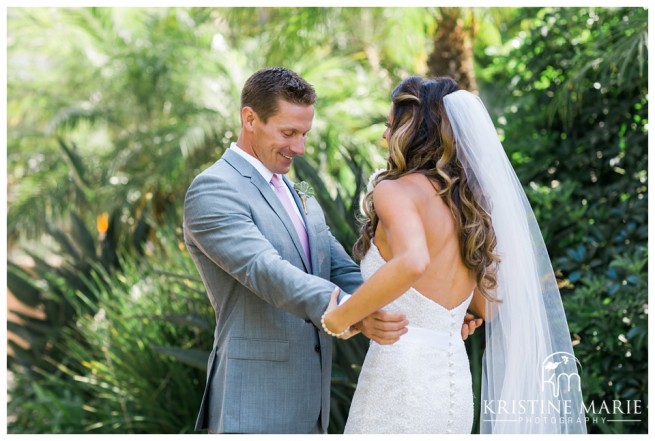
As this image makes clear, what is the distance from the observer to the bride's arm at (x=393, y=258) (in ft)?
9.00

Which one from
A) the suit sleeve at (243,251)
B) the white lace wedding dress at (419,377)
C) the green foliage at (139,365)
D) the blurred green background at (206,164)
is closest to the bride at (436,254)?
the white lace wedding dress at (419,377)

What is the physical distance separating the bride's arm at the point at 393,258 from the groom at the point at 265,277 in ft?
0.27

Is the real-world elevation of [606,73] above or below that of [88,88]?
below

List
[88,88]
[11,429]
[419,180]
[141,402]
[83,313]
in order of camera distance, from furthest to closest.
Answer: [88,88]
[83,313]
[11,429]
[141,402]
[419,180]

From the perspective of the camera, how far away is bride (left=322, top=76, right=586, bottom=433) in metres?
2.95

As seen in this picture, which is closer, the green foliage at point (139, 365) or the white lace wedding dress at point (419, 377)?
the white lace wedding dress at point (419, 377)

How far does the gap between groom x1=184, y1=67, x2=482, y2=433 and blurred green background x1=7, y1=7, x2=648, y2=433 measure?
1.53 m

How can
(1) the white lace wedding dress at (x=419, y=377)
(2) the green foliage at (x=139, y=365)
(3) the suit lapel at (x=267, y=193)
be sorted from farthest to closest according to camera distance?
1. (2) the green foliage at (x=139, y=365)
2. (3) the suit lapel at (x=267, y=193)
3. (1) the white lace wedding dress at (x=419, y=377)

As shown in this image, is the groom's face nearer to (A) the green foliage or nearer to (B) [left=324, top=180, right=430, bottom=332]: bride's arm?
(B) [left=324, top=180, right=430, bottom=332]: bride's arm

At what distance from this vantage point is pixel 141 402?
5805 mm

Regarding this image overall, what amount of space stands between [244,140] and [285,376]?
949mm

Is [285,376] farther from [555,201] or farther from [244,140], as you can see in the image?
[555,201]

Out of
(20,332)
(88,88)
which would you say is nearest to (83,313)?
(20,332)

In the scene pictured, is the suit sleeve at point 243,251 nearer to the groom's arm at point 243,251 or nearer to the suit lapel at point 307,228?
the groom's arm at point 243,251
